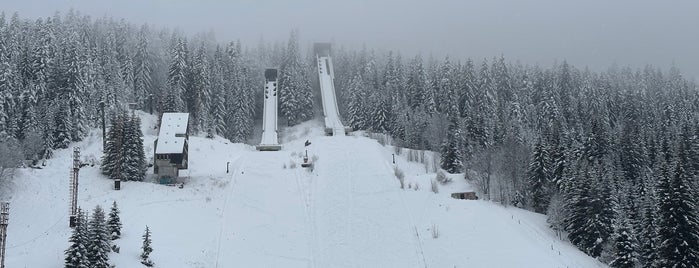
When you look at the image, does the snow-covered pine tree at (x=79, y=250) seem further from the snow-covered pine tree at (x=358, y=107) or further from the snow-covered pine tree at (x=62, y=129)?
the snow-covered pine tree at (x=358, y=107)

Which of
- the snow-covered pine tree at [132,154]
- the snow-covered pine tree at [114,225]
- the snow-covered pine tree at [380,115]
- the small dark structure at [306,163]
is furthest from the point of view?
the snow-covered pine tree at [380,115]

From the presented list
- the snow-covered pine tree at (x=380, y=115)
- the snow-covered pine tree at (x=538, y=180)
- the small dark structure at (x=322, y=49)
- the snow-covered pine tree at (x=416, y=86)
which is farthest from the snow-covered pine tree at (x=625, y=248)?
the small dark structure at (x=322, y=49)

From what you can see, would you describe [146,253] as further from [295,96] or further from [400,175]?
[295,96]

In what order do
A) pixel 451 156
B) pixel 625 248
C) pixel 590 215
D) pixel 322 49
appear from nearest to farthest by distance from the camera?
pixel 625 248 < pixel 590 215 < pixel 451 156 < pixel 322 49

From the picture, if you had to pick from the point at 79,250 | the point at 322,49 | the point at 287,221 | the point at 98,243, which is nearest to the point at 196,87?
the point at 287,221

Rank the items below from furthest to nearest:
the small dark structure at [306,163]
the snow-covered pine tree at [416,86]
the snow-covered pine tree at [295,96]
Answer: the snow-covered pine tree at [295,96], the snow-covered pine tree at [416,86], the small dark structure at [306,163]

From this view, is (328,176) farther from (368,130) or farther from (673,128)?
(673,128)

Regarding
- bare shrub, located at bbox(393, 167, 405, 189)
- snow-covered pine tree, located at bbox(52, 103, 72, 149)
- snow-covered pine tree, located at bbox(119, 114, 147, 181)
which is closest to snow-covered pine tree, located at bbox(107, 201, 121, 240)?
snow-covered pine tree, located at bbox(119, 114, 147, 181)

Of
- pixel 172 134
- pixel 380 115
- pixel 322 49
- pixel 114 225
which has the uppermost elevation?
pixel 322 49
